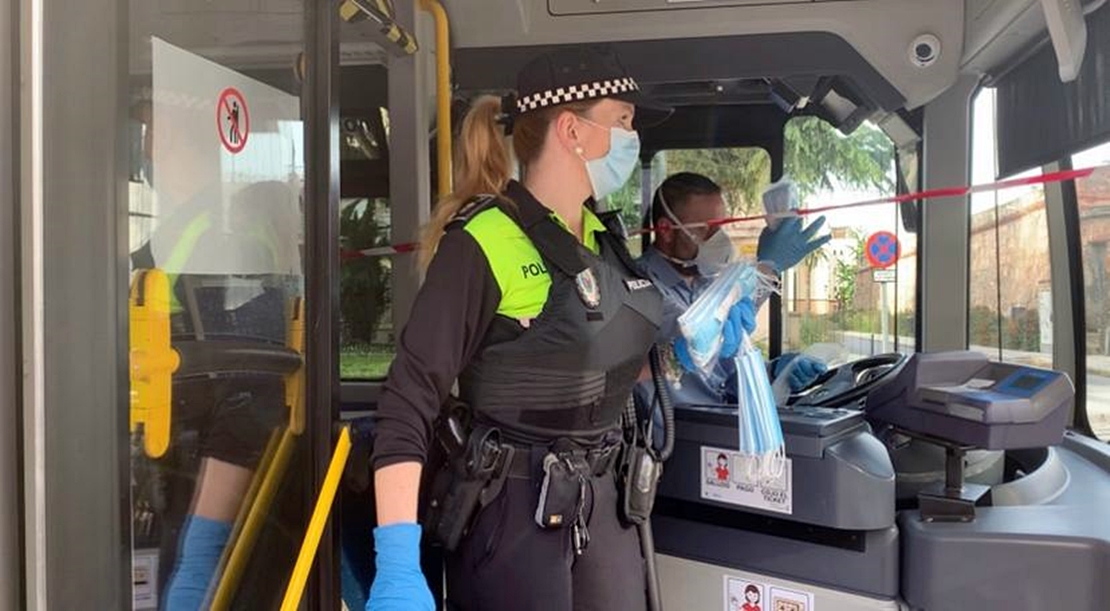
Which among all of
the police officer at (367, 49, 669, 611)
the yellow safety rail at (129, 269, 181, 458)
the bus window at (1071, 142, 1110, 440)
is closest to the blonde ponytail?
the police officer at (367, 49, 669, 611)

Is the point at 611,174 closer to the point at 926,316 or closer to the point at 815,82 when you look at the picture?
the point at 815,82

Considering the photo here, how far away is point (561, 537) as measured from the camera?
156 centimetres

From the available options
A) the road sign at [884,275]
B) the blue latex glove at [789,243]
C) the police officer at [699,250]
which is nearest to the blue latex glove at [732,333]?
the police officer at [699,250]

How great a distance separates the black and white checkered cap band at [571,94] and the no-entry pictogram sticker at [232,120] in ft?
1.87

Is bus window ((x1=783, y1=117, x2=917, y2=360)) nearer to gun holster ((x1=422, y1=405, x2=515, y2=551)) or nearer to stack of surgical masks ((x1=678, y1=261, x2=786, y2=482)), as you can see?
stack of surgical masks ((x1=678, y1=261, x2=786, y2=482))

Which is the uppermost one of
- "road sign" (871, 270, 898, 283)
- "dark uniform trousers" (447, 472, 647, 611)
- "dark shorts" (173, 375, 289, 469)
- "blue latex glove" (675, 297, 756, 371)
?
"road sign" (871, 270, 898, 283)

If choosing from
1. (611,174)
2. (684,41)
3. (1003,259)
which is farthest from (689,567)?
(1003,259)

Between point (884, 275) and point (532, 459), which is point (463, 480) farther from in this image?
point (884, 275)

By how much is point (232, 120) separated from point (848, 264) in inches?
98.3

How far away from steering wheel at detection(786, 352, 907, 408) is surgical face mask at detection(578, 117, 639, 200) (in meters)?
1.07

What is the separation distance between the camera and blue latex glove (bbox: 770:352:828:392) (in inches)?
123

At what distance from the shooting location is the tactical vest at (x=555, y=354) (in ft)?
5.03

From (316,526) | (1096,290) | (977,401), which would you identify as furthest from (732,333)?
(1096,290)

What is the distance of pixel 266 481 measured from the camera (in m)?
1.36
